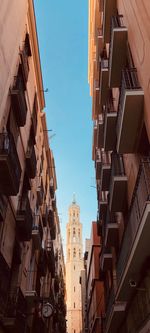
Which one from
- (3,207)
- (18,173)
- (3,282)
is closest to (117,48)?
(18,173)

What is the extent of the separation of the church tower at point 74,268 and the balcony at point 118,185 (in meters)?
73.6

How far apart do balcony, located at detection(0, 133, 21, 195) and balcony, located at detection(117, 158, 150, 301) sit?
3.55 m

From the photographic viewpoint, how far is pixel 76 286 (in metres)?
84.7

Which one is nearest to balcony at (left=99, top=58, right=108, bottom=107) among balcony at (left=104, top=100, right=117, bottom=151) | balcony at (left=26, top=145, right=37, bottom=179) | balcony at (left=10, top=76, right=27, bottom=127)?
balcony at (left=104, top=100, right=117, bottom=151)

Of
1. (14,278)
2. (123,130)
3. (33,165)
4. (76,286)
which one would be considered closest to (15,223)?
(14,278)

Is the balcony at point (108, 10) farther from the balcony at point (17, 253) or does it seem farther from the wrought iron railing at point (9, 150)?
the balcony at point (17, 253)

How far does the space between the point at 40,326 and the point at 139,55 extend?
14112mm

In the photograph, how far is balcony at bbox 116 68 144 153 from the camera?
27.4 ft

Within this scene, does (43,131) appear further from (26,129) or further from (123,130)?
(123,130)

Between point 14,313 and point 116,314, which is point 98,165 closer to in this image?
→ point 116,314

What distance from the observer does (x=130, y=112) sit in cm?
865

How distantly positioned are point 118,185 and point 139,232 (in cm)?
408

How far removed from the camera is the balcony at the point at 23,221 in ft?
39.5

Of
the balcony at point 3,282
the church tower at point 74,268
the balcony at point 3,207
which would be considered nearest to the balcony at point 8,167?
the balcony at point 3,207
